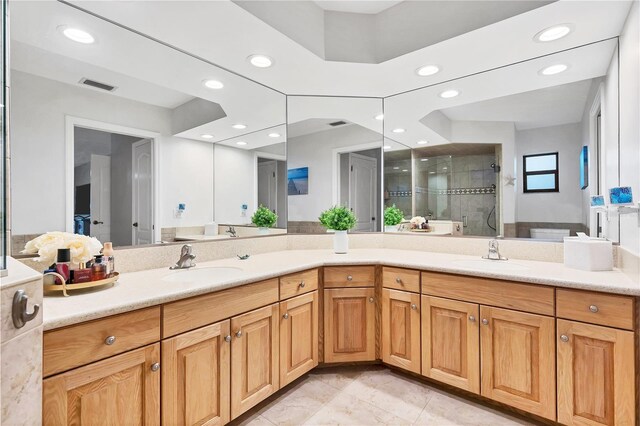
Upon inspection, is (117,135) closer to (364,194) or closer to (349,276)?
(349,276)

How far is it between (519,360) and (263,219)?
1.96 meters

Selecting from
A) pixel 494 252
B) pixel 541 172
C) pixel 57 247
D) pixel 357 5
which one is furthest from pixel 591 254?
pixel 57 247

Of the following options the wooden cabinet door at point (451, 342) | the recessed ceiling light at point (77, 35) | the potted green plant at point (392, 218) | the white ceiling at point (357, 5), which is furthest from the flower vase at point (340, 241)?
the recessed ceiling light at point (77, 35)

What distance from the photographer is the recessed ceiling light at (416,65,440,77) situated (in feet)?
7.23

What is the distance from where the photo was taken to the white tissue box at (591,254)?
169cm

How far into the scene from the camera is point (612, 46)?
6.06 ft

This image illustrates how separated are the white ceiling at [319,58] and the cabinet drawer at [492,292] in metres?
1.42

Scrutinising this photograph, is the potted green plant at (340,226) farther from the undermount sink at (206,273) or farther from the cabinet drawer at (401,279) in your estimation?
the undermount sink at (206,273)

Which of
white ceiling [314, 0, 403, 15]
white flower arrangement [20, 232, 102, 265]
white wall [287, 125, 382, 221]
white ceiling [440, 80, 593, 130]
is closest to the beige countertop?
white flower arrangement [20, 232, 102, 265]

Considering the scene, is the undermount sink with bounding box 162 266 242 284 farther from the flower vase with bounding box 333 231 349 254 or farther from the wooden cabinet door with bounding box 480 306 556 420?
the wooden cabinet door with bounding box 480 306 556 420

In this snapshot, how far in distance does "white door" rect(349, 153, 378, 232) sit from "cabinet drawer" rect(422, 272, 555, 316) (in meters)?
0.95

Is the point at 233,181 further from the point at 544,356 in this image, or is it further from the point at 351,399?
the point at 544,356

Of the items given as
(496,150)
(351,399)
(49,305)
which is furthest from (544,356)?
(49,305)

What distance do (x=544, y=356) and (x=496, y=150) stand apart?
1411mm
